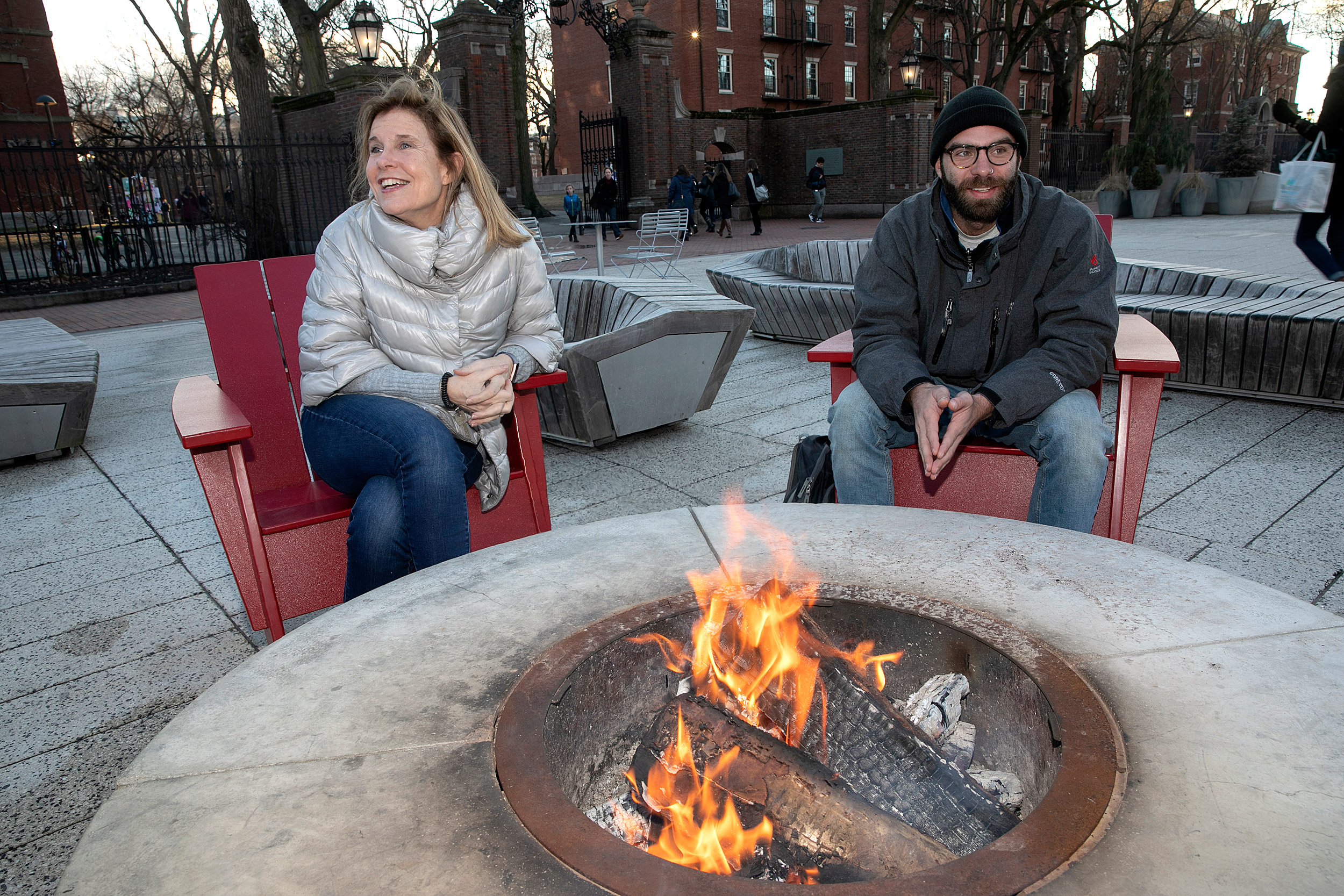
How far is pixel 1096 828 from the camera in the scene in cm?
101

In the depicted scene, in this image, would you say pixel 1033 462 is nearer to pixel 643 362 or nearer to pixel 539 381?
pixel 539 381

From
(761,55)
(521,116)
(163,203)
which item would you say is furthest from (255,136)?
(761,55)

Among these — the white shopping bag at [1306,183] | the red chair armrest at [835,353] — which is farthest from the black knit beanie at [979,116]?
the white shopping bag at [1306,183]

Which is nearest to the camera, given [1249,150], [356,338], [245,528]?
[245,528]

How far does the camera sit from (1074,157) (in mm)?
25594

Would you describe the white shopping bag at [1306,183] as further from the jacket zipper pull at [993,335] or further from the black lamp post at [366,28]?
the black lamp post at [366,28]

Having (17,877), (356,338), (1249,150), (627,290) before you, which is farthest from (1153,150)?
(17,877)

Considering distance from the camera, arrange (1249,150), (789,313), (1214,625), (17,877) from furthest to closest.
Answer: (1249,150) → (789,313) → (17,877) → (1214,625)

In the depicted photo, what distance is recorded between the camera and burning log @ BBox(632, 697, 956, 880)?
3.84ft

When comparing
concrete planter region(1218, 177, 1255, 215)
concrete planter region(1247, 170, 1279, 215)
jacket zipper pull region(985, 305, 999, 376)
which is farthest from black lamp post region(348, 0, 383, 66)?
concrete planter region(1247, 170, 1279, 215)

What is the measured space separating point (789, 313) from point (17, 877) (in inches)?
224

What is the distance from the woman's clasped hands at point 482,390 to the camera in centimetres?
233

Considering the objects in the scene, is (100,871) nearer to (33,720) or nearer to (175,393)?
(33,720)

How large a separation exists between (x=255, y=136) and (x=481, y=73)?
6.71 metres
